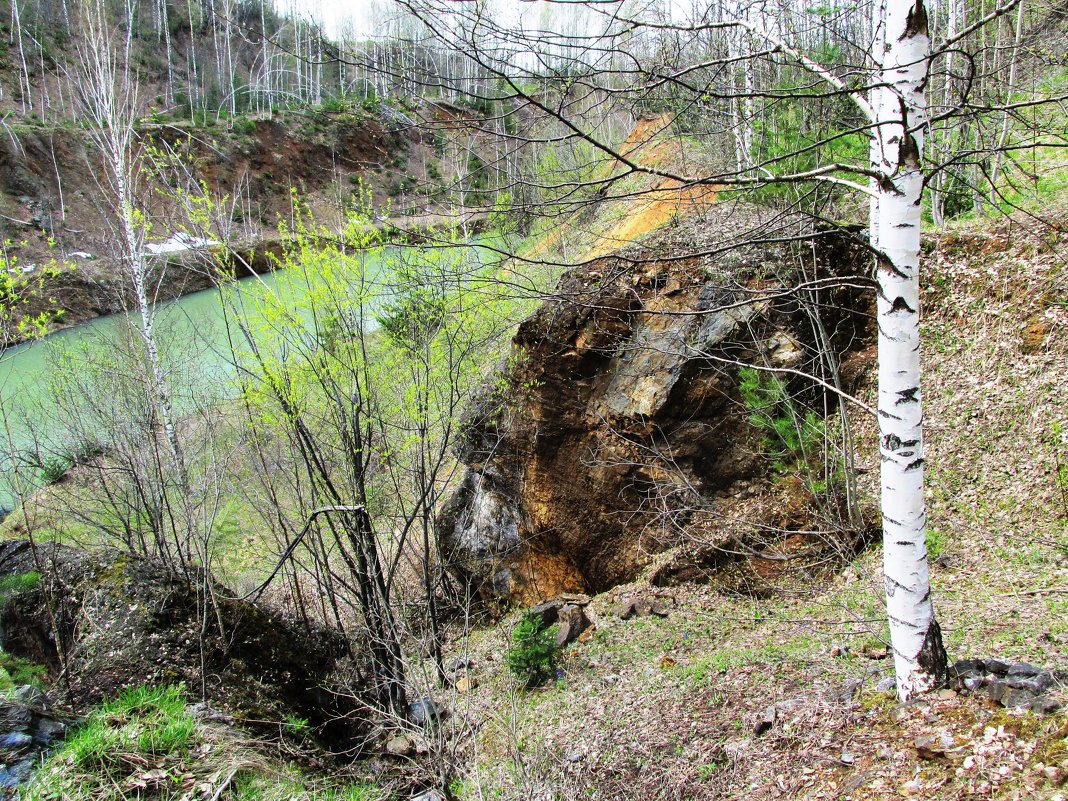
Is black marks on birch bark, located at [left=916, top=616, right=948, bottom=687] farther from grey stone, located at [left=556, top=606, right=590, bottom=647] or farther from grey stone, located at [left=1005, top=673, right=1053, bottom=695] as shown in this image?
grey stone, located at [left=556, top=606, right=590, bottom=647]

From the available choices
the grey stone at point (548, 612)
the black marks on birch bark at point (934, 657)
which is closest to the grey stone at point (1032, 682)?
the black marks on birch bark at point (934, 657)

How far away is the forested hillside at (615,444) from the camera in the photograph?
290 centimetres

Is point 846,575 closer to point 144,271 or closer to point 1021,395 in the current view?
point 1021,395

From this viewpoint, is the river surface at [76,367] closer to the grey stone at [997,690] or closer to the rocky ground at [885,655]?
the rocky ground at [885,655]

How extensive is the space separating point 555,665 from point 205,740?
15.2 feet

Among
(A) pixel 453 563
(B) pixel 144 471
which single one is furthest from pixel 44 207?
(A) pixel 453 563

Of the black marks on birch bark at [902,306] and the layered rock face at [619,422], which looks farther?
the layered rock face at [619,422]

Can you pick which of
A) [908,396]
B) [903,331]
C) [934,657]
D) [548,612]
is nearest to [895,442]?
[908,396]

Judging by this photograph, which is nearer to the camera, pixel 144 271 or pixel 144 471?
pixel 144 471

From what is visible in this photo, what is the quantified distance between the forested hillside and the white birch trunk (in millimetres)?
17

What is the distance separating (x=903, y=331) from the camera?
2758 millimetres

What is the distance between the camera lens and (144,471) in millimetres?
9422

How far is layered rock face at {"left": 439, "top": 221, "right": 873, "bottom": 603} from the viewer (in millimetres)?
8211

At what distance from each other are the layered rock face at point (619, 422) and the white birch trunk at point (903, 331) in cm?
451
